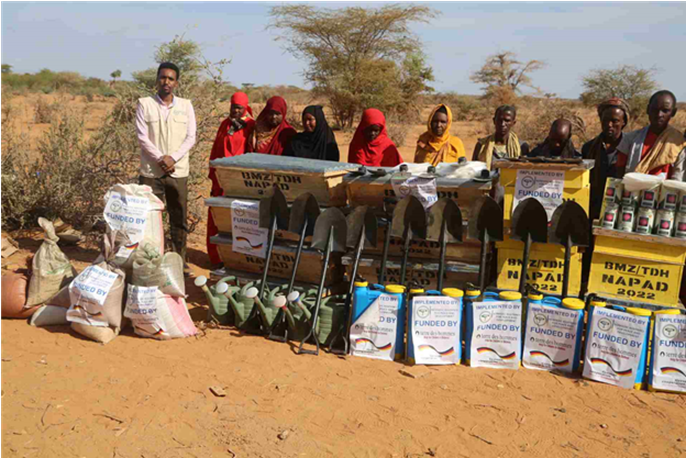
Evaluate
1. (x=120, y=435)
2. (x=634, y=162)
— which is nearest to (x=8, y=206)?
(x=120, y=435)

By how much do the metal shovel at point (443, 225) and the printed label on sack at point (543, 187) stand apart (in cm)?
45

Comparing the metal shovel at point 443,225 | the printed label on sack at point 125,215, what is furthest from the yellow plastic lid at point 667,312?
the printed label on sack at point 125,215

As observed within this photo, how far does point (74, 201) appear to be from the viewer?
714 cm

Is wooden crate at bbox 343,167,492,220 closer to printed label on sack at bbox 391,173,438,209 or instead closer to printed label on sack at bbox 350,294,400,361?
printed label on sack at bbox 391,173,438,209

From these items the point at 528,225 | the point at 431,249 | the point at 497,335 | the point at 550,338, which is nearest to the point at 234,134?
the point at 431,249

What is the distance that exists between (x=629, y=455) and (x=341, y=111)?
62.3 feet

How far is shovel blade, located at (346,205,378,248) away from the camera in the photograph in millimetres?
4664

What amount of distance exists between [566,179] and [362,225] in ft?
5.23

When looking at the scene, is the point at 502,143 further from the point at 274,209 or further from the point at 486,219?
the point at 274,209

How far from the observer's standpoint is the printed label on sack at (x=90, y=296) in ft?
14.6

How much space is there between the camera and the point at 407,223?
4.63 meters

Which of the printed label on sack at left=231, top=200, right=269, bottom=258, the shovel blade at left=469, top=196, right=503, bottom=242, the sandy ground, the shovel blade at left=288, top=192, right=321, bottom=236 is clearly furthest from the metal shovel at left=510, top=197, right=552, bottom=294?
the printed label on sack at left=231, top=200, right=269, bottom=258

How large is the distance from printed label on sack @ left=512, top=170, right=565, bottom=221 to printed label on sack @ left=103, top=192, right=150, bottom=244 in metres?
3.00

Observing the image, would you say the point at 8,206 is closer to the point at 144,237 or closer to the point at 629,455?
the point at 144,237
